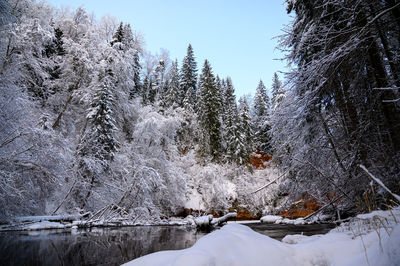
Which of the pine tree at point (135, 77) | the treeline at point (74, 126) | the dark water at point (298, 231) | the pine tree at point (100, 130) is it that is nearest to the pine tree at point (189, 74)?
the pine tree at point (135, 77)

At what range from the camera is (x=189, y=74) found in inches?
1554

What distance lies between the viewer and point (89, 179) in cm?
1332

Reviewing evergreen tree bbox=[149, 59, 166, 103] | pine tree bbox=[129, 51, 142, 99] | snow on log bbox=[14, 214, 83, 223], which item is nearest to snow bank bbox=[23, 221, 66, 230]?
snow on log bbox=[14, 214, 83, 223]

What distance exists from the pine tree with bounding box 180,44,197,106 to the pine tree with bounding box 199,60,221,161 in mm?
7238

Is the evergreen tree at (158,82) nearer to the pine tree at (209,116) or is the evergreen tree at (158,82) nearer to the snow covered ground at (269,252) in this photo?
the pine tree at (209,116)

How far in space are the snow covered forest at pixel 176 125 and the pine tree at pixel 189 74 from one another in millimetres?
8052

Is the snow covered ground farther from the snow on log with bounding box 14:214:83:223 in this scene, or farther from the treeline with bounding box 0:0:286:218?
the snow on log with bounding box 14:214:83:223

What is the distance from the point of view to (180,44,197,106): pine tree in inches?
1488

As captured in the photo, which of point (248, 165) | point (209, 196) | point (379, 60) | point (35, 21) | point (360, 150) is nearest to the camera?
point (379, 60)

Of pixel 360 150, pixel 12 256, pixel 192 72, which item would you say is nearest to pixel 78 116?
pixel 12 256

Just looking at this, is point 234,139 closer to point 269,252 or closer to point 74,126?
point 74,126

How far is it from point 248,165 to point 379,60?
22880mm

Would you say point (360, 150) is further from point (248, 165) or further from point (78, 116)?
point (248, 165)

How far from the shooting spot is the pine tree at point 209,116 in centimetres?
2598
